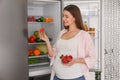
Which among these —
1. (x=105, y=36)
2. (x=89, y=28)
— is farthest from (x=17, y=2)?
(x=105, y=36)

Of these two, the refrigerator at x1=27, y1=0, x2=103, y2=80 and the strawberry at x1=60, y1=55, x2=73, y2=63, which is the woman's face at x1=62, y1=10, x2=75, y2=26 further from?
the refrigerator at x1=27, y1=0, x2=103, y2=80

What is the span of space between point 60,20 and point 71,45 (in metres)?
1.08

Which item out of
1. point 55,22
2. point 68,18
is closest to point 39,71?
point 55,22

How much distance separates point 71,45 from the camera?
246cm

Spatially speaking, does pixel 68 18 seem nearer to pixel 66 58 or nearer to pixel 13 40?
pixel 66 58

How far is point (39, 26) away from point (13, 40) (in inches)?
54.2

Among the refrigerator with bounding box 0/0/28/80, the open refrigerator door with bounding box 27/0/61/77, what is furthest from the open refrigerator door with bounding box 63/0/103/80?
the refrigerator with bounding box 0/0/28/80

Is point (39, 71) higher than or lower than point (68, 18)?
lower

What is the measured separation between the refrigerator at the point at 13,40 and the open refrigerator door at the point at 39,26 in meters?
0.68

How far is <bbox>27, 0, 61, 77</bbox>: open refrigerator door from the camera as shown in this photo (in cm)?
337

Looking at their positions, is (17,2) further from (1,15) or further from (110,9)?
(110,9)

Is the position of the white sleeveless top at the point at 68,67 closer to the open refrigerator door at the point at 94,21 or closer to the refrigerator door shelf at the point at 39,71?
the refrigerator door shelf at the point at 39,71

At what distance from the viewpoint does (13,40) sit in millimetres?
2426

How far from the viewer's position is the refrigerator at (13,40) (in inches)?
92.0
